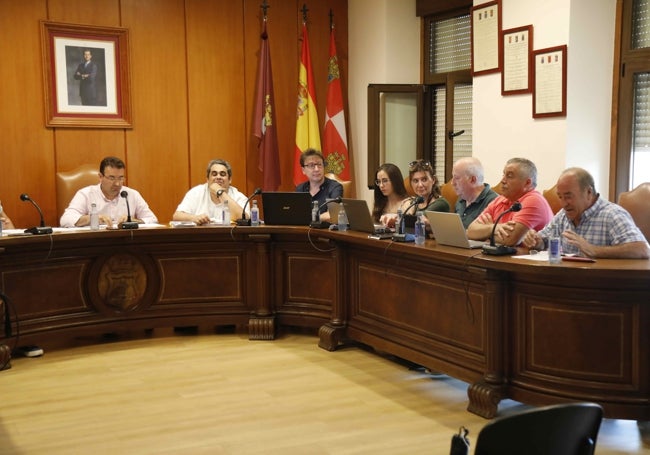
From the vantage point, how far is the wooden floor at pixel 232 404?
3.26 metres

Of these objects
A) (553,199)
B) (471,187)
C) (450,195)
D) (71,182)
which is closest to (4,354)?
(71,182)

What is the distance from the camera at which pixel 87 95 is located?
632 centimetres

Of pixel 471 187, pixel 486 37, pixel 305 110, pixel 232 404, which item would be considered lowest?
pixel 232 404

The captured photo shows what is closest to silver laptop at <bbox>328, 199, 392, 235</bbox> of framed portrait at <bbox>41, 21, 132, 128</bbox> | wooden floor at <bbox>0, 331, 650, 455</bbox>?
wooden floor at <bbox>0, 331, 650, 455</bbox>

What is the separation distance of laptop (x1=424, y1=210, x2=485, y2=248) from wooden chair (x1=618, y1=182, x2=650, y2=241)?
111 cm

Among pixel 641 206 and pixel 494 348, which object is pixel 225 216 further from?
pixel 641 206

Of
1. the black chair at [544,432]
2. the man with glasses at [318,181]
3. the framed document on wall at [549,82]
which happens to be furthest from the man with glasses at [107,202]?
the black chair at [544,432]

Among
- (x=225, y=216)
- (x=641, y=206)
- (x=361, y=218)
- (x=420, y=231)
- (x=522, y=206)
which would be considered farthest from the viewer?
(x=225, y=216)

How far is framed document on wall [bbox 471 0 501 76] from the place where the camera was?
571 cm

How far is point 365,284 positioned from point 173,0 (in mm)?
3407

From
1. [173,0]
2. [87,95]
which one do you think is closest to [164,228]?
[87,95]

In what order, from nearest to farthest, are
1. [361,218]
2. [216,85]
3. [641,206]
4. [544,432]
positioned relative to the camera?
[544,432], [641,206], [361,218], [216,85]

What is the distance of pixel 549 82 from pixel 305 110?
100 inches

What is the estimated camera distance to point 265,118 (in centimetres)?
694
